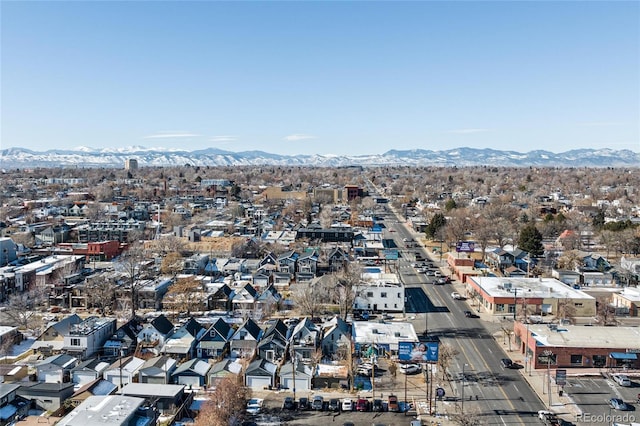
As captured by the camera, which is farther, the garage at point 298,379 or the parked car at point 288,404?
the garage at point 298,379

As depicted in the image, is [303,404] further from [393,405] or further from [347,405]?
[393,405]

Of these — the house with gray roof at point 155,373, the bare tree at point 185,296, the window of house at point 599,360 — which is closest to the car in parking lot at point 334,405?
the house with gray roof at point 155,373

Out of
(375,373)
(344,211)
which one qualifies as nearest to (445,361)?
(375,373)

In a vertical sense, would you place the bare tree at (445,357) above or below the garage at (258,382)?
above

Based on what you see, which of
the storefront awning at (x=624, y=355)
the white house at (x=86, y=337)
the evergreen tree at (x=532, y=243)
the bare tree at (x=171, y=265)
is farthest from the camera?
the evergreen tree at (x=532, y=243)

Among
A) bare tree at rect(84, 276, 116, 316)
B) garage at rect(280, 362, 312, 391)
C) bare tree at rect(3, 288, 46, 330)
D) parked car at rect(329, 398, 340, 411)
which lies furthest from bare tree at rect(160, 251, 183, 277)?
parked car at rect(329, 398, 340, 411)

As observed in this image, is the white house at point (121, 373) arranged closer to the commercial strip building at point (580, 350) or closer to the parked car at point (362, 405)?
the parked car at point (362, 405)
